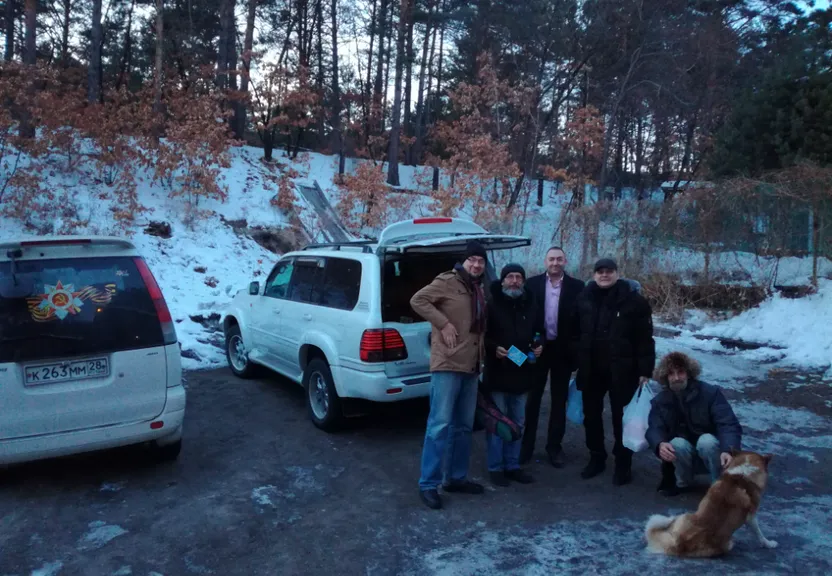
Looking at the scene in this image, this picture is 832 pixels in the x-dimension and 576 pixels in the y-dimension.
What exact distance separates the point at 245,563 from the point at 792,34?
25.7 meters

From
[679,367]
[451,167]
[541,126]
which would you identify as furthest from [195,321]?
[541,126]

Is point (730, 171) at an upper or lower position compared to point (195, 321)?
upper

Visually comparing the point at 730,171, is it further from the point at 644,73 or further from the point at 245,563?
the point at 245,563

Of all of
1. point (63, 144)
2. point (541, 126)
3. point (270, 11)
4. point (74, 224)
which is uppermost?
point (270, 11)

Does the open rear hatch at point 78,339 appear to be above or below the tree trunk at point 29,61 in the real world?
below

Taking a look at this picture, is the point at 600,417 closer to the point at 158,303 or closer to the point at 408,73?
the point at 158,303

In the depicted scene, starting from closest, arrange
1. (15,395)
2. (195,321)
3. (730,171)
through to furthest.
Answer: (15,395) → (195,321) → (730,171)

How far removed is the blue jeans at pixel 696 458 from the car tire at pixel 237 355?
535cm

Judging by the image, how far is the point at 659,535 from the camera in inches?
156

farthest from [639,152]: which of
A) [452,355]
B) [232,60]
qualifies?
[452,355]

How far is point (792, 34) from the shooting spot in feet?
75.3

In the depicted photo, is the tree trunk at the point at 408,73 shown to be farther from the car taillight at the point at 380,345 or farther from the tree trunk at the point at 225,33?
the car taillight at the point at 380,345

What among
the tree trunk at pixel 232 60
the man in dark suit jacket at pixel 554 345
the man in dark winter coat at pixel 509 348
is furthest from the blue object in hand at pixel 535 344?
the tree trunk at pixel 232 60

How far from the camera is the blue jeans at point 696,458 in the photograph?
15.3 ft
